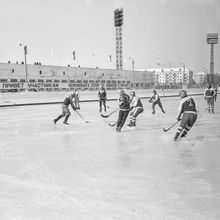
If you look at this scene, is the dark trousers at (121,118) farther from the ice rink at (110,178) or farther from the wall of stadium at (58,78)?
the wall of stadium at (58,78)

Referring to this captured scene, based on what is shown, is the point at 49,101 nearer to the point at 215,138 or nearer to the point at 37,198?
the point at 215,138

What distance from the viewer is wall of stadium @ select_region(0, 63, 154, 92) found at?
40.7m

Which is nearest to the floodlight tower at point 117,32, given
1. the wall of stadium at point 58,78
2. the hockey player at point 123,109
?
the wall of stadium at point 58,78

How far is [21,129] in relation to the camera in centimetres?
1153

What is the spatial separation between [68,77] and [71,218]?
4605 centimetres

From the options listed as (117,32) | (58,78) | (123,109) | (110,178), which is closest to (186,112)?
(123,109)

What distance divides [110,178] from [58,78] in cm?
4334

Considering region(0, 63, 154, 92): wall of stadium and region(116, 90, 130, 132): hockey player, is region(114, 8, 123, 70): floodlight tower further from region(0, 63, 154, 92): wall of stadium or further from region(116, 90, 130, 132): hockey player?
region(116, 90, 130, 132): hockey player

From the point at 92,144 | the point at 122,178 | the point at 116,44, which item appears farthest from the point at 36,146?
the point at 116,44

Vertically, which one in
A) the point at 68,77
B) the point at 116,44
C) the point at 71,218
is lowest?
the point at 71,218

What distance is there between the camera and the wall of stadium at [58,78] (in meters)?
40.7

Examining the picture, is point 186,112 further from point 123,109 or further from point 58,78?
point 58,78

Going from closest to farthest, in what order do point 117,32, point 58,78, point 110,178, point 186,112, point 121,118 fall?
point 110,178 < point 186,112 < point 121,118 < point 58,78 < point 117,32

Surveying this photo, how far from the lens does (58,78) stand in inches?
1864
